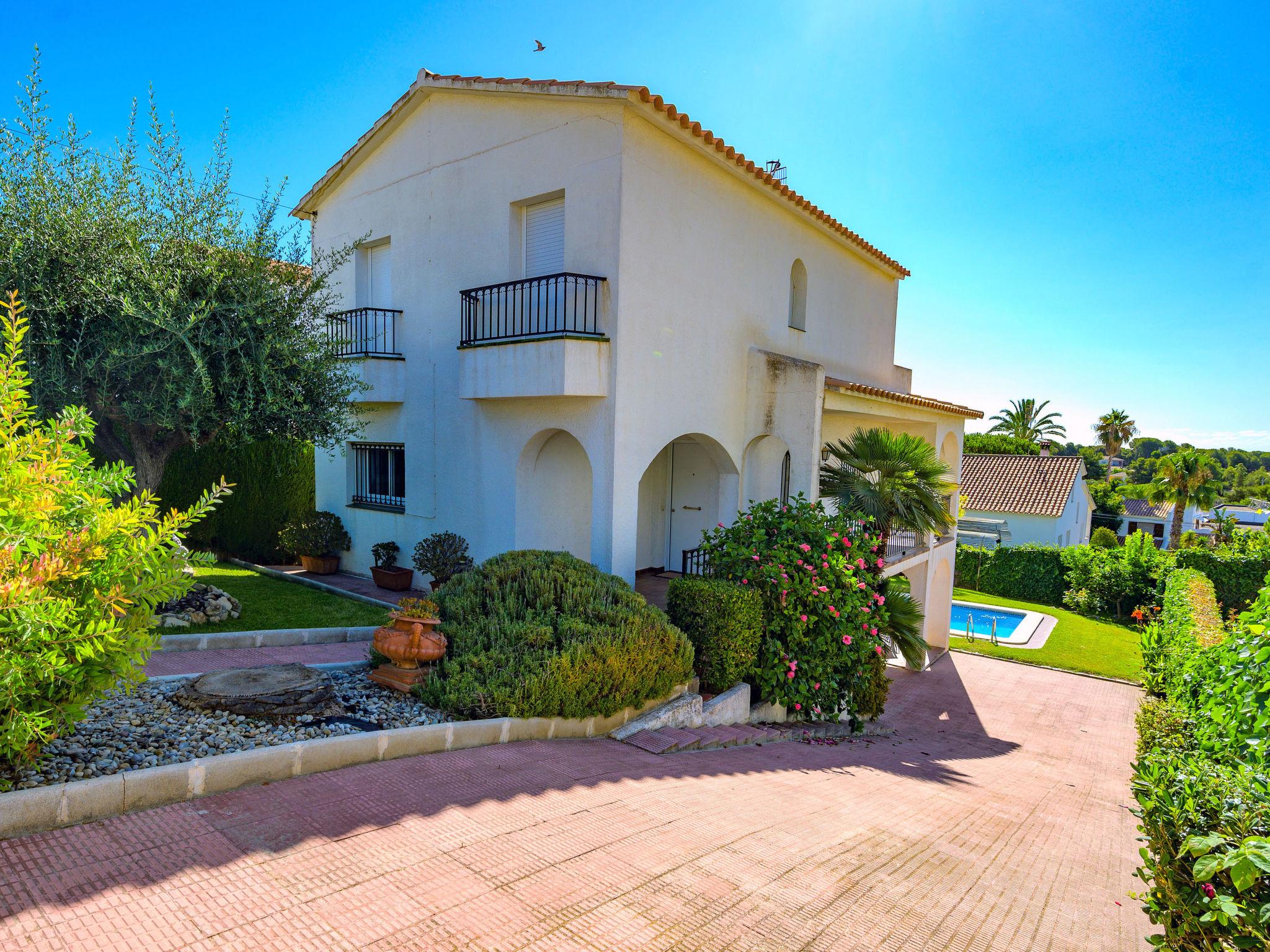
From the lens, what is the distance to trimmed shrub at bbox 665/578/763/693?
30.0 feet

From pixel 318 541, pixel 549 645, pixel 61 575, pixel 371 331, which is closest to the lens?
pixel 61 575

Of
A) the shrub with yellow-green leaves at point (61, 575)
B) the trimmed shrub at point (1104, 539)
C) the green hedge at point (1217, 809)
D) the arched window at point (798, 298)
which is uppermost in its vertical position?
the arched window at point (798, 298)

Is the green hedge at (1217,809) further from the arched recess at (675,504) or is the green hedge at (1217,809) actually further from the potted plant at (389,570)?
the potted plant at (389,570)

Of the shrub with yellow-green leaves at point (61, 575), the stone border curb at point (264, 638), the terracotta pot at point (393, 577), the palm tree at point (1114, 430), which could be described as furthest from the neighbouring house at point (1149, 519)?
the shrub with yellow-green leaves at point (61, 575)

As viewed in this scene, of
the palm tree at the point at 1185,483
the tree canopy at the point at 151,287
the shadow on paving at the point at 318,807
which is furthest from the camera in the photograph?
the palm tree at the point at 1185,483

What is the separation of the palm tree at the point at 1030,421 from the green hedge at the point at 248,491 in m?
61.3

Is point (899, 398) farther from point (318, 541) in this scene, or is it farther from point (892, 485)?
point (318, 541)

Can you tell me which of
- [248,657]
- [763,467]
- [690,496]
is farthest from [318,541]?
[763,467]

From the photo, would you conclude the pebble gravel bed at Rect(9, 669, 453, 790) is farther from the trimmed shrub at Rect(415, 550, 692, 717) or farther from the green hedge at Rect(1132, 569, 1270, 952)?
the green hedge at Rect(1132, 569, 1270, 952)

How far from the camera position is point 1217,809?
10.4ft

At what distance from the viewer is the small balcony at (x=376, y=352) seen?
43.2ft

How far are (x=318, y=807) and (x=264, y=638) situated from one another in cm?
548

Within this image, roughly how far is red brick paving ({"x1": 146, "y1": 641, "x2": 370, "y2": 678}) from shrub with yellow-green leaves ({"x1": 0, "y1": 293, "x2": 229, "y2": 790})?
3.29m

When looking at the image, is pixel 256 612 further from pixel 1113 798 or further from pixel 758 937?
pixel 1113 798
